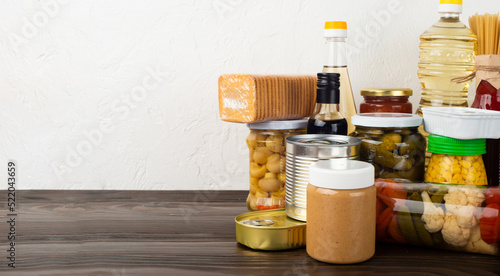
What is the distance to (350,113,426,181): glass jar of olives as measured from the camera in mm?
802

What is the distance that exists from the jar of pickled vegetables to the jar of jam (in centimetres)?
15

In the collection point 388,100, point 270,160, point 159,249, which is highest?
point 388,100

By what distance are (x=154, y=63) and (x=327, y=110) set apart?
445mm

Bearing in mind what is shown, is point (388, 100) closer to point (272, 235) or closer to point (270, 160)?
point (270, 160)

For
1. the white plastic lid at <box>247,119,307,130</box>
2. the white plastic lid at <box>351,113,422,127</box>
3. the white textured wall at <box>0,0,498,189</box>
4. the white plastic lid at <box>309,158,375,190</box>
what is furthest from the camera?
the white textured wall at <box>0,0,498,189</box>

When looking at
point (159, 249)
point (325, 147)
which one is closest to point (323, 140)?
point (325, 147)

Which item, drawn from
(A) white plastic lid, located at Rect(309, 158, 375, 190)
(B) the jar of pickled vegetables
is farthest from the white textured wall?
(A) white plastic lid, located at Rect(309, 158, 375, 190)

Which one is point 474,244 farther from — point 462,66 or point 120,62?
point 120,62

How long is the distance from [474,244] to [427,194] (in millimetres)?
95

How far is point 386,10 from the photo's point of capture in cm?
111

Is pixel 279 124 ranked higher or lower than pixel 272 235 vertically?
higher

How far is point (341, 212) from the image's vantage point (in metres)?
0.69

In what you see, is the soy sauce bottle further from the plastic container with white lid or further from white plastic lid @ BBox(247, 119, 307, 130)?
the plastic container with white lid

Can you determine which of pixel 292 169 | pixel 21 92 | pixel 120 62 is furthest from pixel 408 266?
pixel 21 92
